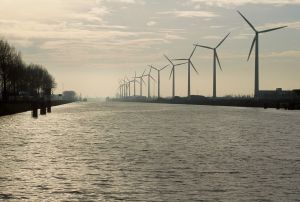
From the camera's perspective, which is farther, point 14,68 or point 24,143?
point 14,68

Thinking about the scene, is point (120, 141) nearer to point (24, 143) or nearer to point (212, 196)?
point (24, 143)

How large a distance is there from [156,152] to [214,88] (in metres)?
147

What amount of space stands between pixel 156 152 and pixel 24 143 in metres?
11.2

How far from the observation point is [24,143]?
38.4 metres

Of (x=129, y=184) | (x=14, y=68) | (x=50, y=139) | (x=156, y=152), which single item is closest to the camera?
(x=129, y=184)

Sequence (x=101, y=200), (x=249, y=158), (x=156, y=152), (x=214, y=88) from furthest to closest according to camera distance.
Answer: (x=214, y=88), (x=156, y=152), (x=249, y=158), (x=101, y=200)

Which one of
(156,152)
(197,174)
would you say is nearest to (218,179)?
(197,174)

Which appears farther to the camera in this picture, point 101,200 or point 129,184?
point 129,184

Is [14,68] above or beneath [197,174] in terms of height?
above

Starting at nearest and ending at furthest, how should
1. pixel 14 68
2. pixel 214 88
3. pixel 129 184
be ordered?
pixel 129 184 < pixel 14 68 < pixel 214 88

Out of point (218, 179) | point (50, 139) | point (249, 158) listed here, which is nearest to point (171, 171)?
point (218, 179)

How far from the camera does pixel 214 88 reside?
177 m

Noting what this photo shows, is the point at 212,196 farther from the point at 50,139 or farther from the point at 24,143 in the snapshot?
the point at 50,139

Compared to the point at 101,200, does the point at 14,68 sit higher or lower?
higher
